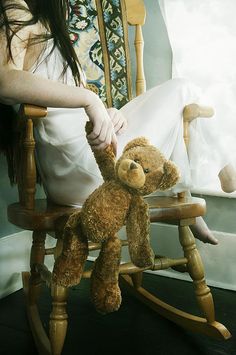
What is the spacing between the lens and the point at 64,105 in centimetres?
74

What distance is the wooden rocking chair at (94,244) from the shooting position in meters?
0.80

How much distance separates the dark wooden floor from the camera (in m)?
0.95

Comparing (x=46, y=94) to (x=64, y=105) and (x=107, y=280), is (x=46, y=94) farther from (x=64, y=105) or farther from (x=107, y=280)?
(x=107, y=280)

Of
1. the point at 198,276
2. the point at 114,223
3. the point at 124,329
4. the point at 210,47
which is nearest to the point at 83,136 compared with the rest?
the point at 114,223

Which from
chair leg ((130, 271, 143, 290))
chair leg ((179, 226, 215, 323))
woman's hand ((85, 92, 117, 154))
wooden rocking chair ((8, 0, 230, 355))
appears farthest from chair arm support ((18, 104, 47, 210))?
chair leg ((130, 271, 143, 290))

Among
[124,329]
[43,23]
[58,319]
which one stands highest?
[43,23]

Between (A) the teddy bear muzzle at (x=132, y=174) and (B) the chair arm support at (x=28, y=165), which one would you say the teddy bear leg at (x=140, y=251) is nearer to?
(A) the teddy bear muzzle at (x=132, y=174)

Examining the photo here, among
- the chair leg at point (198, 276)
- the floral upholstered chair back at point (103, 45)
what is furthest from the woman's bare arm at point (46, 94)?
the floral upholstered chair back at point (103, 45)

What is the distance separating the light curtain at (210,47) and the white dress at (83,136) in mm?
359

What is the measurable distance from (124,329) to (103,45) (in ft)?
2.77

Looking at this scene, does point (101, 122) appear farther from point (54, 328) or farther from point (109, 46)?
point (109, 46)

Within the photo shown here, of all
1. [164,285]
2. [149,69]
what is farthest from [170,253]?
[149,69]

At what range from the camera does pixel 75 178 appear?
824 millimetres

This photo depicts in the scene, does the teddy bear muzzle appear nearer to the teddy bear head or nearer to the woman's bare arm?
the teddy bear head
